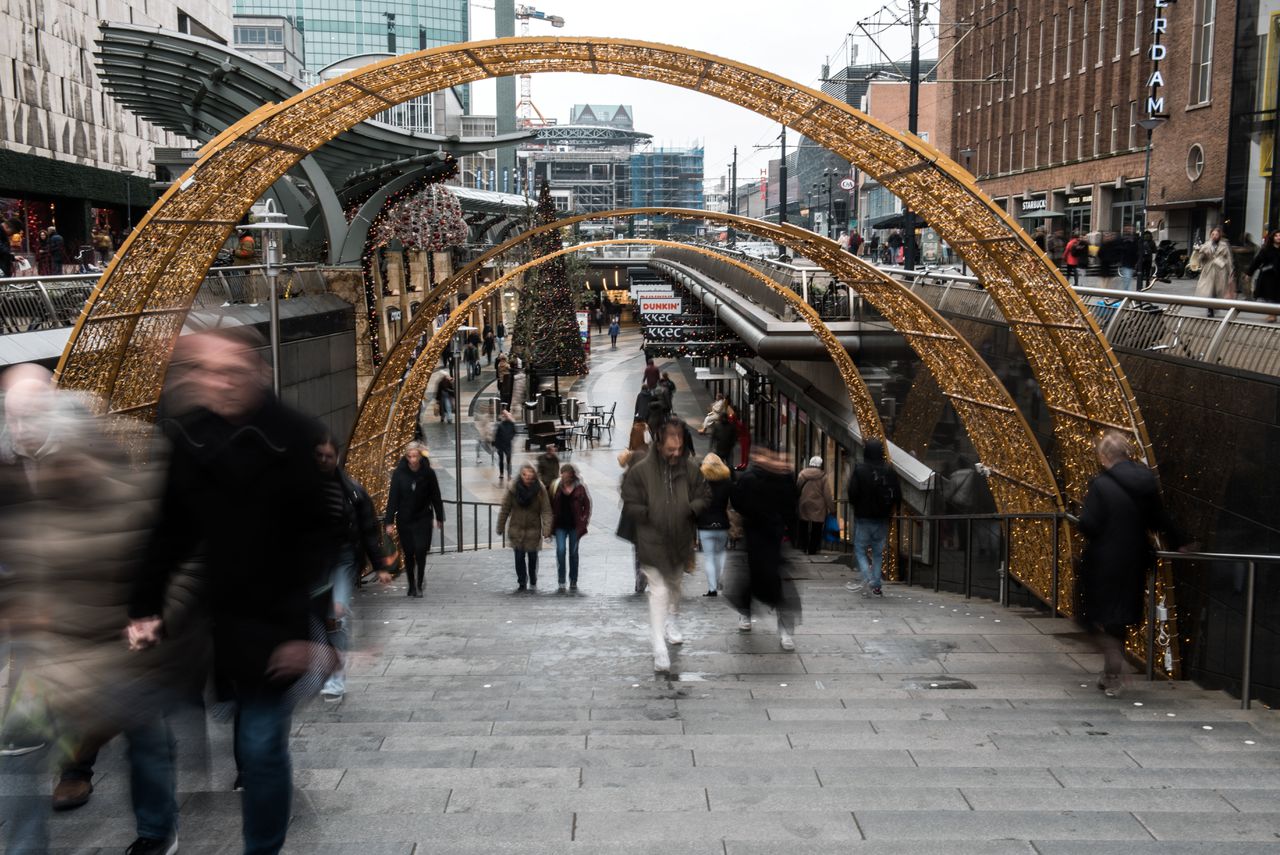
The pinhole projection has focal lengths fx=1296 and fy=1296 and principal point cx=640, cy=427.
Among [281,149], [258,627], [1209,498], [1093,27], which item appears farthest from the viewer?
[1093,27]

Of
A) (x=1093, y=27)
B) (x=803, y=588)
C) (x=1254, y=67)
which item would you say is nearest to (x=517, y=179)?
(x=1093, y=27)

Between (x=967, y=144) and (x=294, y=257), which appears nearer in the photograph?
(x=294, y=257)

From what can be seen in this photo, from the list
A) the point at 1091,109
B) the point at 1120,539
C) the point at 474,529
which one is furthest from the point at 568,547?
the point at 1091,109

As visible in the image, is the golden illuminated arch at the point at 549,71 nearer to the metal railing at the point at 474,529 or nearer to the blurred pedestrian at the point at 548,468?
the blurred pedestrian at the point at 548,468

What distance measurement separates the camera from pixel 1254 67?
2438 centimetres

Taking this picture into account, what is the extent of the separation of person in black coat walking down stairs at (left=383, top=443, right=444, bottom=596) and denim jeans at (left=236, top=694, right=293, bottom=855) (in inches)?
303

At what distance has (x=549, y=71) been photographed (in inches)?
398

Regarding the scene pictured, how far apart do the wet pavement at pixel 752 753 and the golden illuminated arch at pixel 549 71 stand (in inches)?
80.0

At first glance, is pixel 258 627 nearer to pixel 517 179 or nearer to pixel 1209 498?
pixel 1209 498

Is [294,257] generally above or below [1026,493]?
above

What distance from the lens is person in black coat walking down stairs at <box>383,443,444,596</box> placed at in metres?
12.0

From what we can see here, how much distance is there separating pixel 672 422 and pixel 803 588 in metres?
5.67

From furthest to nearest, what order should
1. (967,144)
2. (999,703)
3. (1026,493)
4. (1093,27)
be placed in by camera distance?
(967,144) → (1093,27) → (1026,493) → (999,703)

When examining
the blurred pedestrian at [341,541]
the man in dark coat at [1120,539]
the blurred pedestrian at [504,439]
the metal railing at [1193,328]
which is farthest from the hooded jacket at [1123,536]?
the blurred pedestrian at [504,439]
